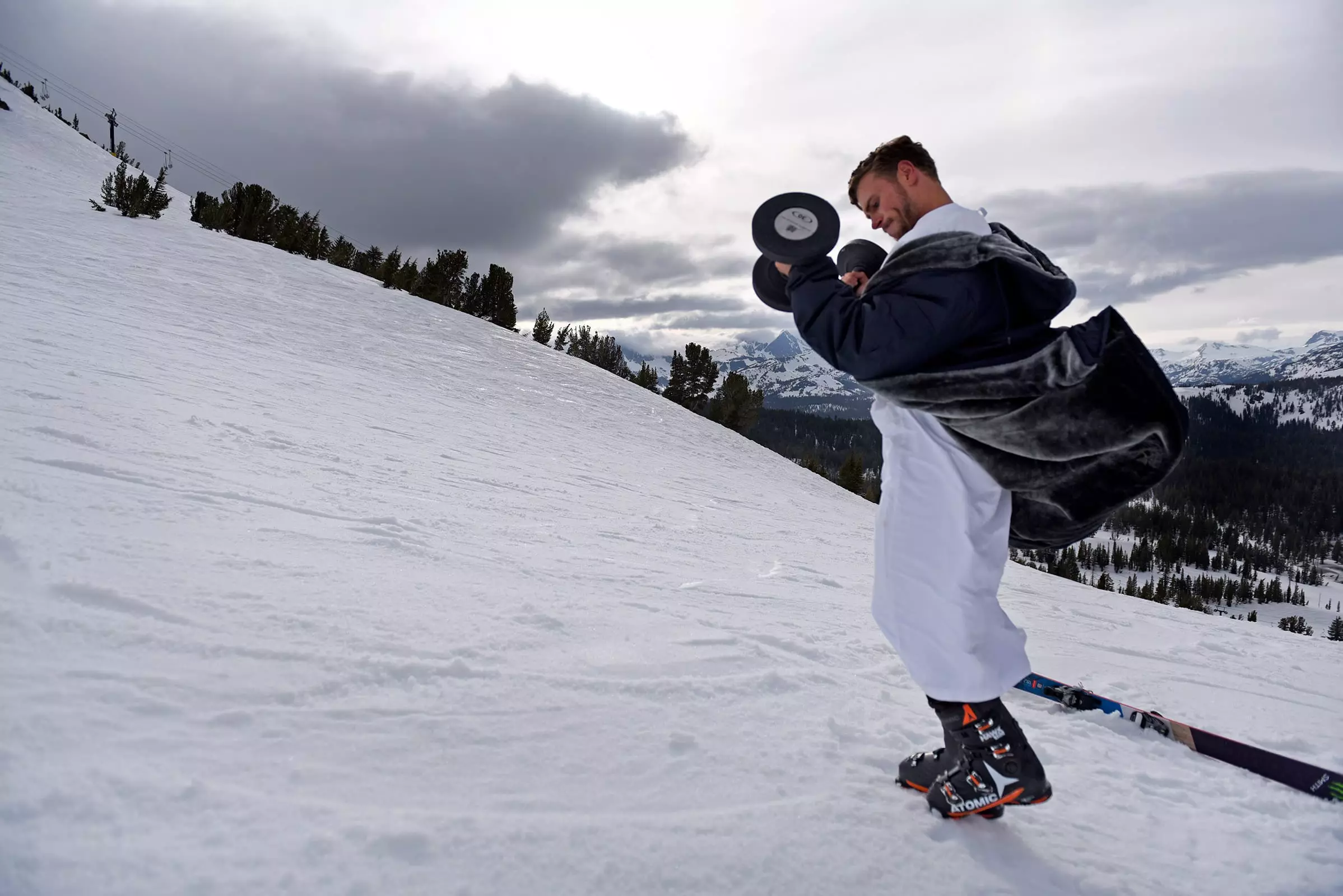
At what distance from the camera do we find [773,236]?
5.48 feet

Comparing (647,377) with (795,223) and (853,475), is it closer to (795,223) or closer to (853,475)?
(853,475)

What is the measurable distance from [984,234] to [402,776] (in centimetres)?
193

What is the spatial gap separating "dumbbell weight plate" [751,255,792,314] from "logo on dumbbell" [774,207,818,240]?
22 centimetres

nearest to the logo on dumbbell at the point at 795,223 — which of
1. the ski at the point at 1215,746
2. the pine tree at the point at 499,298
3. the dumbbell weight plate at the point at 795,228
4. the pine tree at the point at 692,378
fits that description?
the dumbbell weight plate at the point at 795,228

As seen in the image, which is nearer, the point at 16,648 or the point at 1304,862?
the point at 16,648

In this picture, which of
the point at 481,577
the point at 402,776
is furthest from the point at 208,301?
the point at 402,776

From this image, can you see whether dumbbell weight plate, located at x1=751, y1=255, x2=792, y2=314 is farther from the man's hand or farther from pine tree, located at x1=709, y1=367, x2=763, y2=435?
pine tree, located at x1=709, y1=367, x2=763, y2=435

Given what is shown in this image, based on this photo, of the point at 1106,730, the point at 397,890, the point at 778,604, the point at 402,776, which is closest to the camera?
the point at 397,890

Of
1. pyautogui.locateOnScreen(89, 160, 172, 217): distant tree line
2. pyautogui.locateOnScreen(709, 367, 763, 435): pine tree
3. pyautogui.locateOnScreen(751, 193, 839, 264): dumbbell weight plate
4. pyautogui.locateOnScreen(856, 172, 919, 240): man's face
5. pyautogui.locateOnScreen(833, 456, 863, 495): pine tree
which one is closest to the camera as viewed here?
pyautogui.locateOnScreen(751, 193, 839, 264): dumbbell weight plate

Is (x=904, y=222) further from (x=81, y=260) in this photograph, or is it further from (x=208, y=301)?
(x=81, y=260)

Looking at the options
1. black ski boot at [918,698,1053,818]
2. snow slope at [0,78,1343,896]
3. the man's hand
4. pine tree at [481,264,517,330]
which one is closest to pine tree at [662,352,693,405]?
pine tree at [481,264,517,330]

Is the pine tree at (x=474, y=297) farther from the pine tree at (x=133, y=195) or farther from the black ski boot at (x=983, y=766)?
the black ski boot at (x=983, y=766)

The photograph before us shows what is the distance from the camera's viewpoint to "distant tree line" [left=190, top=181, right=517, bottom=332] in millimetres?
19844

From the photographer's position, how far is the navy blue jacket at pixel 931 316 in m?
1.61
